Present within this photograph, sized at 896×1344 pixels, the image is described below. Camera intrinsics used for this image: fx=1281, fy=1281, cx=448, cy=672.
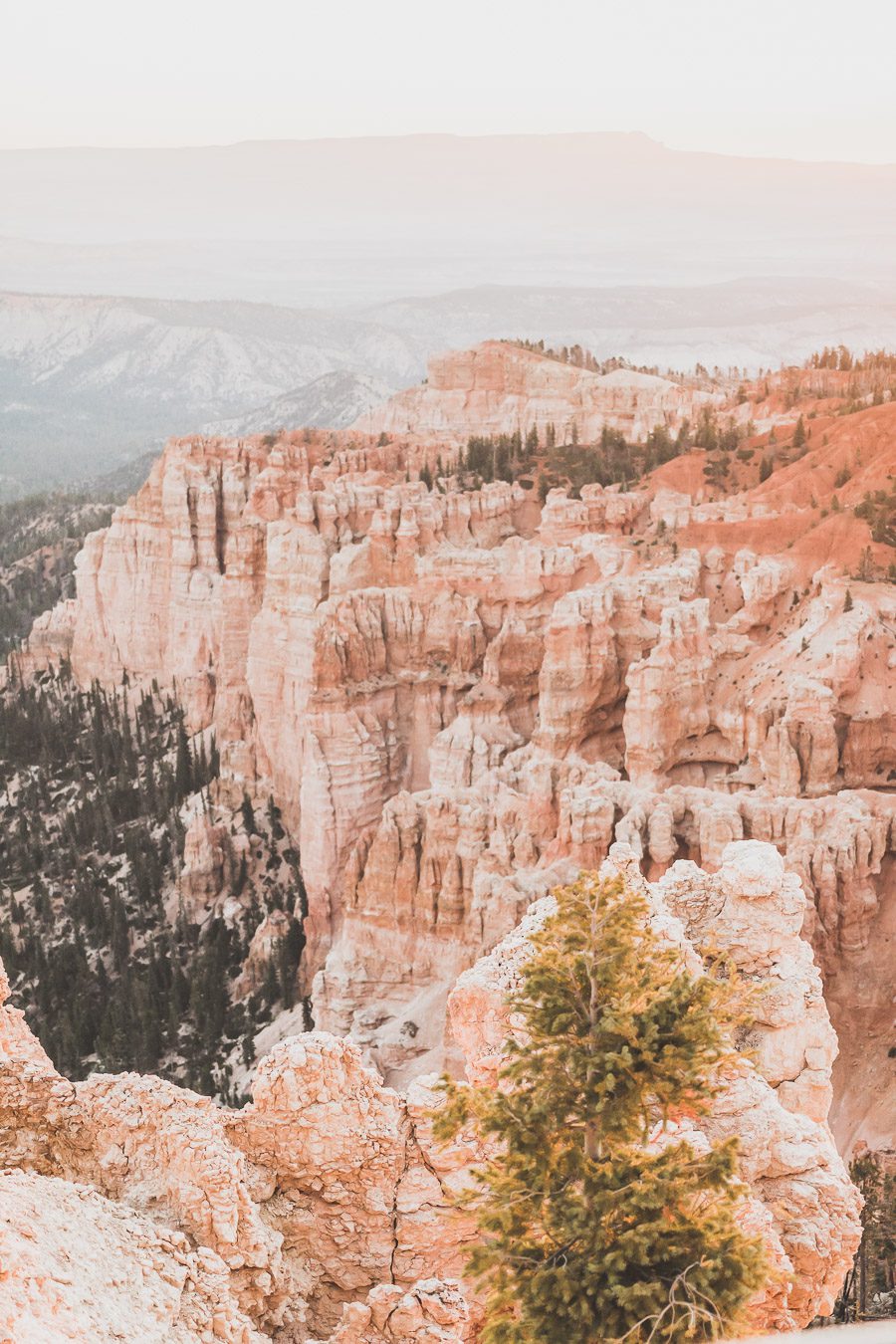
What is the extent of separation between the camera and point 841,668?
30328 millimetres

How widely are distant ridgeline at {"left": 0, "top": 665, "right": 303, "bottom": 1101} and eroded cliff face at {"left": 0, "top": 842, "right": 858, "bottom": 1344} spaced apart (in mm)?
26181

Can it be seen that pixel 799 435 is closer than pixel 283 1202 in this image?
No

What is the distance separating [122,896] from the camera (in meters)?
54.0

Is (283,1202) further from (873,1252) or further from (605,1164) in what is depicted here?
(873,1252)

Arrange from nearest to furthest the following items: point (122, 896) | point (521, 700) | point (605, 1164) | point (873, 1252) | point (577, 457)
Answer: point (605, 1164) → point (873, 1252) → point (521, 700) → point (122, 896) → point (577, 457)

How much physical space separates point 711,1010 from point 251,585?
48351 millimetres

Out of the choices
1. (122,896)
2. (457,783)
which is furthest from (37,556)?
(457,783)

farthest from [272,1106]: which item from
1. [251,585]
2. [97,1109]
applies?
[251,585]

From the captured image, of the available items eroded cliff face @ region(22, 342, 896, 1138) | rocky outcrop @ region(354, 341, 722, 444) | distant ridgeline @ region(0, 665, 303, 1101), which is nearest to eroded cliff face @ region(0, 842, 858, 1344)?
eroded cliff face @ region(22, 342, 896, 1138)

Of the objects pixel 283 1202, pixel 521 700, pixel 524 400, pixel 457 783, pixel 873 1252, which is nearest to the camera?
pixel 283 1202

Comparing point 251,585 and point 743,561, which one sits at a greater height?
point 743,561

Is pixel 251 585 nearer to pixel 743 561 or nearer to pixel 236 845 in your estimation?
pixel 236 845

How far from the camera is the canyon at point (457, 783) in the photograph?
10.2 metres

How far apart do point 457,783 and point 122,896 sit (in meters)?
21.7
